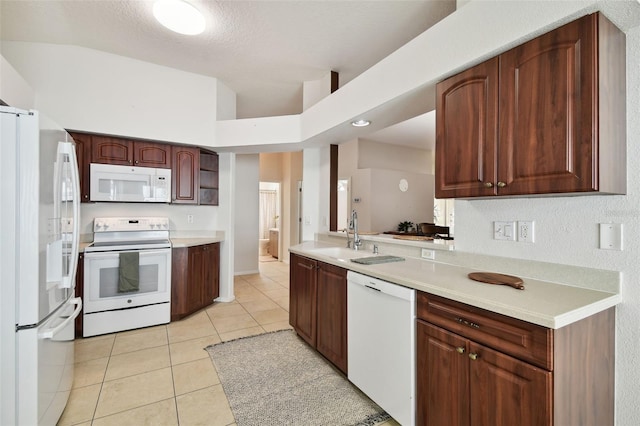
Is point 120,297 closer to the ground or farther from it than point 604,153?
closer to the ground

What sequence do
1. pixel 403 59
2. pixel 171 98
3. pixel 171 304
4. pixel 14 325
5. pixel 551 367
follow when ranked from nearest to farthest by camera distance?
1. pixel 551 367
2. pixel 14 325
3. pixel 403 59
4. pixel 171 304
5. pixel 171 98

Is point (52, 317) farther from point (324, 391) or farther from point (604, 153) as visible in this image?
point (604, 153)

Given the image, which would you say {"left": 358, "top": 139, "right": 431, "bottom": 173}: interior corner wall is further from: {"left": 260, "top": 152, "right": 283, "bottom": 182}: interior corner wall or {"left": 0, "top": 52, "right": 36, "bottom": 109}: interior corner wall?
{"left": 0, "top": 52, "right": 36, "bottom": 109}: interior corner wall

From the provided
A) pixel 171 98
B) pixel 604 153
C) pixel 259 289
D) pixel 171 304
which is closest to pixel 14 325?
pixel 171 304

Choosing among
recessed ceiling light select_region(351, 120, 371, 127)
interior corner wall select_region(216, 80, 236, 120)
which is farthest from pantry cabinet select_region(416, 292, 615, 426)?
interior corner wall select_region(216, 80, 236, 120)

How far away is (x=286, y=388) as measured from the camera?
6.89 feet

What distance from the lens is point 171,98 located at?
3619 millimetres

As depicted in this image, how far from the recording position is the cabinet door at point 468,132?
150 centimetres

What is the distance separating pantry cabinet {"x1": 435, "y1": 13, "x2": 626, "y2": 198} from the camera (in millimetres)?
1157

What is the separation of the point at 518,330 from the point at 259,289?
4106 mm

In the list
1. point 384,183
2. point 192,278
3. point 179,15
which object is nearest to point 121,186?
point 192,278

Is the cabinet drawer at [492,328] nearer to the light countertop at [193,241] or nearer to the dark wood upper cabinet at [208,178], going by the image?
the light countertop at [193,241]

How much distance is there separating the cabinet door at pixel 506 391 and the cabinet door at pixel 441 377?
44 mm

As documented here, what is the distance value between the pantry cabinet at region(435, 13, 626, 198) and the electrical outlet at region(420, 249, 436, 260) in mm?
659
